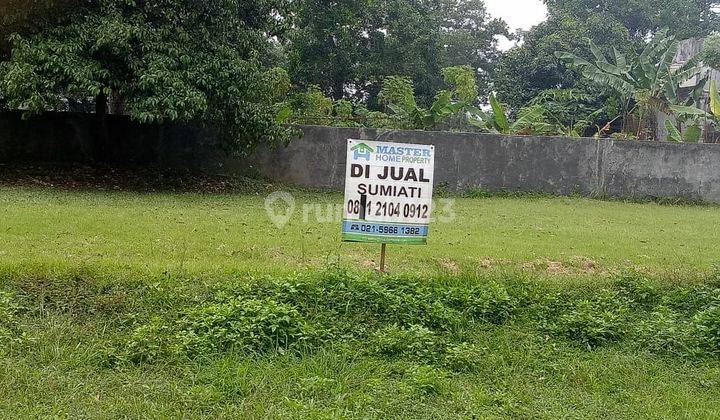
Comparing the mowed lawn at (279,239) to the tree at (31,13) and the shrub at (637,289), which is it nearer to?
the shrub at (637,289)

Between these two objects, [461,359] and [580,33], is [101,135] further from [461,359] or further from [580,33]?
[580,33]

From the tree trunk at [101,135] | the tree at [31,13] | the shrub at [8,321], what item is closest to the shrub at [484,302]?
the shrub at [8,321]

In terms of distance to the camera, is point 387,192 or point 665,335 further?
point 387,192

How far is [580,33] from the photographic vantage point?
30031 millimetres

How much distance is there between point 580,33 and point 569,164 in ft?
51.7

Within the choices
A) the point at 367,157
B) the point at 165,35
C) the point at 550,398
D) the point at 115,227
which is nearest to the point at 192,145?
the point at 165,35

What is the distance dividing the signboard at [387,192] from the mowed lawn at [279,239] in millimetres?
525

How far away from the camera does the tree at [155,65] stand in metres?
11.7

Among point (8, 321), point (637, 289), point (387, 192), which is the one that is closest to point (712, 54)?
point (637, 289)

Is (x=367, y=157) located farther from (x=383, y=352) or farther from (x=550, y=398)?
(x=550, y=398)

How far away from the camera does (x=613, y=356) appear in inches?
232

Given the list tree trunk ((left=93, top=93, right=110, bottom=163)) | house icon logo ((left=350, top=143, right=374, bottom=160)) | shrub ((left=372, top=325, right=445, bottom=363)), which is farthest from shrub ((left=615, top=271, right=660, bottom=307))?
tree trunk ((left=93, top=93, right=110, bottom=163))

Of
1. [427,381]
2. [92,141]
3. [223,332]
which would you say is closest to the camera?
[427,381]

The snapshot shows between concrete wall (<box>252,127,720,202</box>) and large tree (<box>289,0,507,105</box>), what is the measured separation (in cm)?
1133
